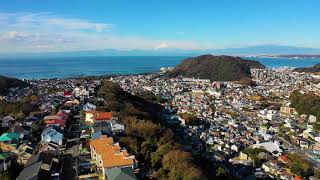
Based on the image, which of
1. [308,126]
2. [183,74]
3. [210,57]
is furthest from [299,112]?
[210,57]

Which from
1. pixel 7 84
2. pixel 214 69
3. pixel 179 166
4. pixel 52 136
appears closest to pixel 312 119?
pixel 179 166

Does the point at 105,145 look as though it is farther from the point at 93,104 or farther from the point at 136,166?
the point at 93,104

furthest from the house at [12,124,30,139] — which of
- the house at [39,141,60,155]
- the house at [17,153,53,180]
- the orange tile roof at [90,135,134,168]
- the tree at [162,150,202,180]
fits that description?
the tree at [162,150,202,180]

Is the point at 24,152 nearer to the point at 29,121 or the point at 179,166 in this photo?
the point at 29,121

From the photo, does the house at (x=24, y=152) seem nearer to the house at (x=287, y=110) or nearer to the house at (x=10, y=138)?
the house at (x=10, y=138)

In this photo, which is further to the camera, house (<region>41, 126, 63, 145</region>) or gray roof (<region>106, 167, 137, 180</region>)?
house (<region>41, 126, 63, 145</region>)

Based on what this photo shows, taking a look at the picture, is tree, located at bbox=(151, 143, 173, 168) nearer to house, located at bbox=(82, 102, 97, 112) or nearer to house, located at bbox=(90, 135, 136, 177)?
house, located at bbox=(90, 135, 136, 177)

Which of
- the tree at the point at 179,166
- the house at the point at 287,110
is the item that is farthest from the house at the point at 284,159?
the house at the point at 287,110
